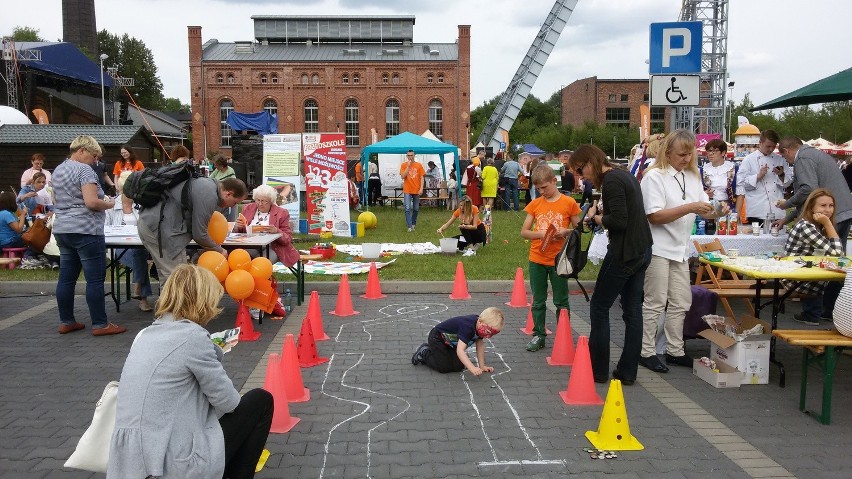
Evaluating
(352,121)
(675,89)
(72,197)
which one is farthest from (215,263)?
(352,121)

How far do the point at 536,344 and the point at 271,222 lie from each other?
4.34m

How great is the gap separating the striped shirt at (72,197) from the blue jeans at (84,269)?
0.11 meters

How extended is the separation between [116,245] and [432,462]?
211 inches

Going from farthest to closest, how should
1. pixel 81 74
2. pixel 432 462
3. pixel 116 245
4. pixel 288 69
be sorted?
pixel 288 69
pixel 81 74
pixel 116 245
pixel 432 462

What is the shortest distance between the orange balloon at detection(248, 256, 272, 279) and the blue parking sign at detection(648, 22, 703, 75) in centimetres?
545

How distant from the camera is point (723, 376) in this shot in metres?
5.75

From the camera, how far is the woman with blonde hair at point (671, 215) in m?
5.77

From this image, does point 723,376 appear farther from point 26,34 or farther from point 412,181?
point 26,34

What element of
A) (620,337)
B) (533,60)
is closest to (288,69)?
(533,60)

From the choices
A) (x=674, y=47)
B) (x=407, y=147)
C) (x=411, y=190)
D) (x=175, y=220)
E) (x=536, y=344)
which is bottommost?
(x=536, y=344)

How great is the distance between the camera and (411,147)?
74.3 ft

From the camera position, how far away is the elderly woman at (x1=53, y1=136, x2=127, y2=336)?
703 cm

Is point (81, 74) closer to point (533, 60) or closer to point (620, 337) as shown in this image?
point (533, 60)

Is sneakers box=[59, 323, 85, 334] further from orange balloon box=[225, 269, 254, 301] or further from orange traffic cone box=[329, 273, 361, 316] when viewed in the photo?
orange traffic cone box=[329, 273, 361, 316]
